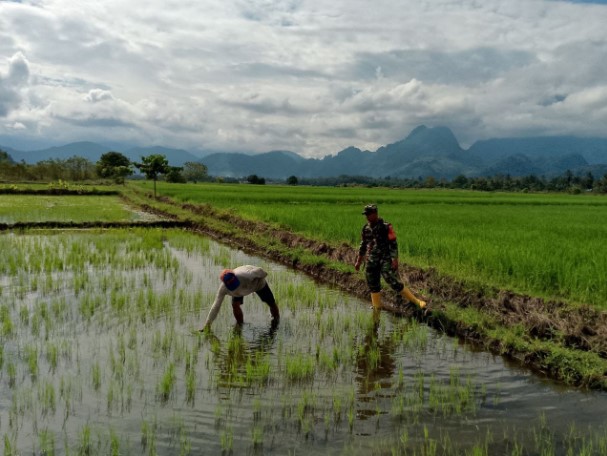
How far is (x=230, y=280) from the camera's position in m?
5.46

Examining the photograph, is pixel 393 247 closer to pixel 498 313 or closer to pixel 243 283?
pixel 498 313

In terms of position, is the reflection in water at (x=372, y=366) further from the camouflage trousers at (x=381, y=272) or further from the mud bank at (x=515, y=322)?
the mud bank at (x=515, y=322)

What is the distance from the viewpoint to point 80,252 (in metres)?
10.5

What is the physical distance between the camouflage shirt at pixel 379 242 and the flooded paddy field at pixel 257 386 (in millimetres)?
834

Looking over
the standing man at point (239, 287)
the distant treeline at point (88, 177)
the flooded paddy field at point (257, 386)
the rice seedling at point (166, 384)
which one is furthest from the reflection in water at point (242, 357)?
Result: the distant treeline at point (88, 177)

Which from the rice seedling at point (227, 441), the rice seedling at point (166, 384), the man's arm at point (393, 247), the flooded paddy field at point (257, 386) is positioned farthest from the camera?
the man's arm at point (393, 247)

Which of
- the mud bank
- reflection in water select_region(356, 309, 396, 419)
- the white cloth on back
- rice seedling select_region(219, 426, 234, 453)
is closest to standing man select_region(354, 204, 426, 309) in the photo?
the mud bank

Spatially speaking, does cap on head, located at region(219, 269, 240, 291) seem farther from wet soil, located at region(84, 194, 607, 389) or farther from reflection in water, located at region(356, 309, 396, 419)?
wet soil, located at region(84, 194, 607, 389)

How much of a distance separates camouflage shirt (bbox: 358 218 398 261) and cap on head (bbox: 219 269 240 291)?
188 cm

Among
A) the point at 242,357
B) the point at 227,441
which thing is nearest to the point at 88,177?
the point at 242,357

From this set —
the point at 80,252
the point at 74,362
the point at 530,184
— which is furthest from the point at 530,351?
the point at 530,184

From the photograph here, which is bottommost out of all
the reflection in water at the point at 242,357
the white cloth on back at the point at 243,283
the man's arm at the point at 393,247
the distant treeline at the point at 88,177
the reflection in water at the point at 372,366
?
the reflection in water at the point at 372,366

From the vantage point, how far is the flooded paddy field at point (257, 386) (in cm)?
330

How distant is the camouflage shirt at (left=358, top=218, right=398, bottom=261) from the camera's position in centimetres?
627
